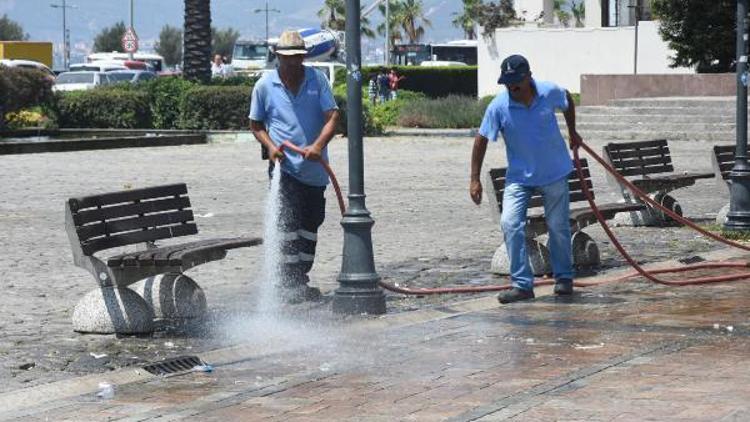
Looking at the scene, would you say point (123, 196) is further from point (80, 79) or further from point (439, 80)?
point (439, 80)

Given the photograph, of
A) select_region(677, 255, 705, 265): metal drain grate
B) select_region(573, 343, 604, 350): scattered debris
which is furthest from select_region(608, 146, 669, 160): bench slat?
select_region(573, 343, 604, 350): scattered debris

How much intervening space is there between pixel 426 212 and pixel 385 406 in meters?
10.5

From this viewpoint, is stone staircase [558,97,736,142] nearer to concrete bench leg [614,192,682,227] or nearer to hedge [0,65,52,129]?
hedge [0,65,52,129]

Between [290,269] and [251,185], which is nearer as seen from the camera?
[290,269]

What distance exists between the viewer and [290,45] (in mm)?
11109

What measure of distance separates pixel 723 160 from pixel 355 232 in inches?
287

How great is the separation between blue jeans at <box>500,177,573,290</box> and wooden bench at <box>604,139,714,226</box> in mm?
4684

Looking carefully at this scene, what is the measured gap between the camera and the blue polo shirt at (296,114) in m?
11.1

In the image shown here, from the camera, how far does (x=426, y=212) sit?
18.1m

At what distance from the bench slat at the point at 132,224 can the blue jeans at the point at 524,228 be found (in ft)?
6.83

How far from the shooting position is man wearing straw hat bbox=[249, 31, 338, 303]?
11094 mm

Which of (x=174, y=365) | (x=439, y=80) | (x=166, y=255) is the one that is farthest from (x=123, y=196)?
(x=439, y=80)

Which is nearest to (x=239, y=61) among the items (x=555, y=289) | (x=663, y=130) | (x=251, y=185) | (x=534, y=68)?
(x=534, y=68)

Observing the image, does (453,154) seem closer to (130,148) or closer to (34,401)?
(130,148)
